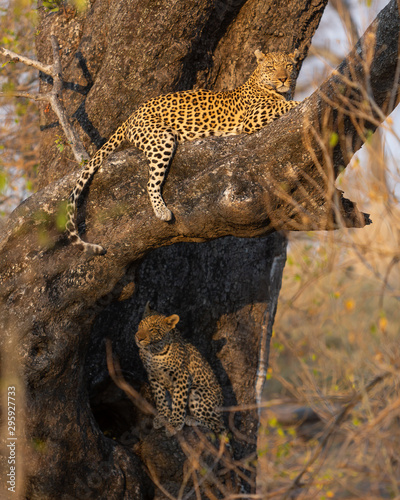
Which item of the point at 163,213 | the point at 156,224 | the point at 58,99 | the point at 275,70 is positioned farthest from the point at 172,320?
the point at 275,70

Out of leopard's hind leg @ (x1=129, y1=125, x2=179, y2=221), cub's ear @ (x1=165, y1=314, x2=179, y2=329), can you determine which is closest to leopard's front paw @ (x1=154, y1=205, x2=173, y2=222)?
leopard's hind leg @ (x1=129, y1=125, x2=179, y2=221)

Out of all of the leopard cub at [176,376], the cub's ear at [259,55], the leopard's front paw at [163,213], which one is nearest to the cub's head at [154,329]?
the leopard cub at [176,376]

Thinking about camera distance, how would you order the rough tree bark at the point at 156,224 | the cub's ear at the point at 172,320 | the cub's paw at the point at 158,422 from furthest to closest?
the cub's ear at the point at 172,320 → the cub's paw at the point at 158,422 → the rough tree bark at the point at 156,224

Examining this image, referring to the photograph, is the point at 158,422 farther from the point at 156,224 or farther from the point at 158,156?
the point at 158,156

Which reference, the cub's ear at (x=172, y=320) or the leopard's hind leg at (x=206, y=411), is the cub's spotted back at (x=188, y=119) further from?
the leopard's hind leg at (x=206, y=411)

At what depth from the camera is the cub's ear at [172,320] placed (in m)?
6.21

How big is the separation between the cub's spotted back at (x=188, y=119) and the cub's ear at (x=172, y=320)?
4.57ft

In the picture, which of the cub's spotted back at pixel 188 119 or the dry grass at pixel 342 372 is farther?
the cub's spotted back at pixel 188 119

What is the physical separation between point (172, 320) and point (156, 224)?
59.8 inches

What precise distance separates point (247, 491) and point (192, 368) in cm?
144

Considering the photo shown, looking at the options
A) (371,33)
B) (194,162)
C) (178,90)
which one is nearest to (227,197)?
(194,162)

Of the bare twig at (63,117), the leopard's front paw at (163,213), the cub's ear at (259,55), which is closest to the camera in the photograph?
the leopard's front paw at (163,213)

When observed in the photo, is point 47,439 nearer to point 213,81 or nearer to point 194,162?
point 194,162

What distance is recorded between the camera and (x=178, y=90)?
6.54 meters
